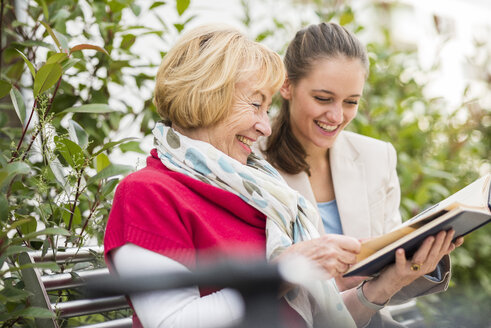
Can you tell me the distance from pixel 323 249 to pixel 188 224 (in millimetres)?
355

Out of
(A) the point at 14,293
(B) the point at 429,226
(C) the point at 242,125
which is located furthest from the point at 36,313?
(B) the point at 429,226

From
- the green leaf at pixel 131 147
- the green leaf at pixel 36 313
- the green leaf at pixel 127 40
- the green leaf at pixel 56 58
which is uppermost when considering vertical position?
the green leaf at pixel 56 58

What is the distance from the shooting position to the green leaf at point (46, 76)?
1584mm

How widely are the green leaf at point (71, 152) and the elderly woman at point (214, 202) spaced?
20 centimetres

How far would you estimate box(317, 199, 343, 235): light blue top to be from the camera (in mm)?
2385

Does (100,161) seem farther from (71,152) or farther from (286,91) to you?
(286,91)

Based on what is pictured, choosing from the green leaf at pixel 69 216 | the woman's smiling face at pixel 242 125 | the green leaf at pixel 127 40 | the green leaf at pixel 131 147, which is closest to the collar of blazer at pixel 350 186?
the woman's smiling face at pixel 242 125

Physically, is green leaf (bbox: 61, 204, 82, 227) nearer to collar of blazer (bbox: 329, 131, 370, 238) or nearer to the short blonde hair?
the short blonde hair

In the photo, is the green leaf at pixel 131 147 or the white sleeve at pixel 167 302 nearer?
the white sleeve at pixel 167 302

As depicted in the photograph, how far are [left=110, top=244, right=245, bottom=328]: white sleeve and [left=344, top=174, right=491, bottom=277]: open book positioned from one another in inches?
13.1

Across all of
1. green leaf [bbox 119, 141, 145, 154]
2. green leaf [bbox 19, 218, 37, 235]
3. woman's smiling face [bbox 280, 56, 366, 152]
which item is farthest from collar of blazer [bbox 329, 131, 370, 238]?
green leaf [bbox 19, 218, 37, 235]

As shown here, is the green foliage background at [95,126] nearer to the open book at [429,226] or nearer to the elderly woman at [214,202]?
the elderly woman at [214,202]

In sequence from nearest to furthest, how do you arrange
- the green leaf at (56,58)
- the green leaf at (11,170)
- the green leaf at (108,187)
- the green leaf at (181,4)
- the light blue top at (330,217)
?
the green leaf at (11,170) < the green leaf at (56,58) < the green leaf at (108,187) < the green leaf at (181,4) < the light blue top at (330,217)

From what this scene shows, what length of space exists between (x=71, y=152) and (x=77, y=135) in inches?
3.6
